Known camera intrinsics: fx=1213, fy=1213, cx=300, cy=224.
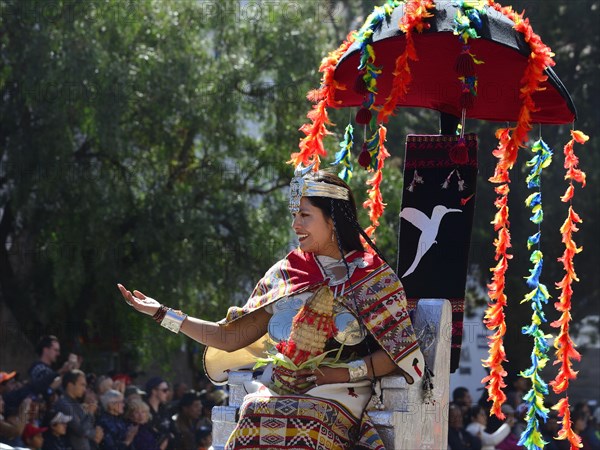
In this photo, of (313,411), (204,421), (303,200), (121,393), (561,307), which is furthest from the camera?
(204,421)

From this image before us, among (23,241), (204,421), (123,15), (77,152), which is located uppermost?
(123,15)

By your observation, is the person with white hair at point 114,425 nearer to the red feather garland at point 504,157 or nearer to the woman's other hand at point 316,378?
the red feather garland at point 504,157

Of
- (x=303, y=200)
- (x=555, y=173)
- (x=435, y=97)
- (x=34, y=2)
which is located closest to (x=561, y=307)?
(x=435, y=97)

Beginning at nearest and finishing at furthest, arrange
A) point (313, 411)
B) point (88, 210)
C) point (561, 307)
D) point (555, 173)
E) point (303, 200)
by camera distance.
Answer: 1. point (313, 411)
2. point (303, 200)
3. point (561, 307)
4. point (88, 210)
5. point (555, 173)

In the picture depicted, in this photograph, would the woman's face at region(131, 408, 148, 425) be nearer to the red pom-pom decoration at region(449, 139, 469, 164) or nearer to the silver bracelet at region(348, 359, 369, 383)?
the red pom-pom decoration at region(449, 139, 469, 164)

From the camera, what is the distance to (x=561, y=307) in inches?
281

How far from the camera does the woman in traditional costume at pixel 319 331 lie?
5.63 m

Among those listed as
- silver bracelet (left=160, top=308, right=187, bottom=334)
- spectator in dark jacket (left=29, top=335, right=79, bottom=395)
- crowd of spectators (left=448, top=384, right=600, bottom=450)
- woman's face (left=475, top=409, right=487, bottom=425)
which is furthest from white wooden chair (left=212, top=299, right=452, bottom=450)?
woman's face (left=475, top=409, right=487, bottom=425)

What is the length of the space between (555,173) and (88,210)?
7990 mm

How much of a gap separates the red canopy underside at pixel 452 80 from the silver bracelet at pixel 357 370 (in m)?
1.69

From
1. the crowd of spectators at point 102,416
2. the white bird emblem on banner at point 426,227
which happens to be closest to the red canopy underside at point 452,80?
the white bird emblem on banner at point 426,227

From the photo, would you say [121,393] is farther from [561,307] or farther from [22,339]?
[561,307]

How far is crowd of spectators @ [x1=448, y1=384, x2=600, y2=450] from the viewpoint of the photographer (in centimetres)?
1202

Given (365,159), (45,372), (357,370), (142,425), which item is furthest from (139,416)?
(357,370)
